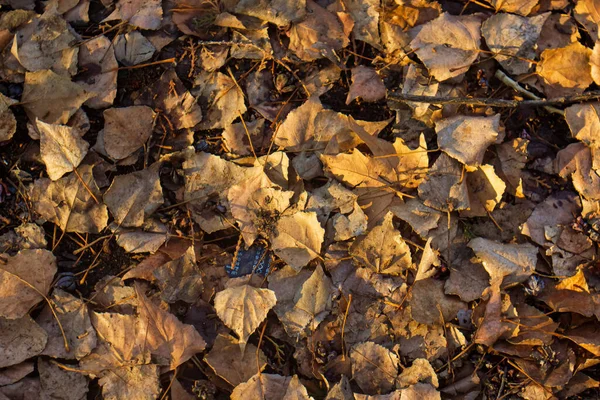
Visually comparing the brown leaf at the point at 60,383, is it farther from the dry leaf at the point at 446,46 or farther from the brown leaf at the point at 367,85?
the dry leaf at the point at 446,46

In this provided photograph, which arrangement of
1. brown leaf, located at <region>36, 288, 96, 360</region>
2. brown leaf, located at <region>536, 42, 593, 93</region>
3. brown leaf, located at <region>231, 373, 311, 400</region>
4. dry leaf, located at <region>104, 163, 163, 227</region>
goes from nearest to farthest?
brown leaf, located at <region>231, 373, 311, 400</region>, brown leaf, located at <region>36, 288, 96, 360</region>, dry leaf, located at <region>104, 163, 163, 227</region>, brown leaf, located at <region>536, 42, 593, 93</region>

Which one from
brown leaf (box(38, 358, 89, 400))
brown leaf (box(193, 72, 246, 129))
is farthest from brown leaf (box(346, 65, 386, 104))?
brown leaf (box(38, 358, 89, 400))

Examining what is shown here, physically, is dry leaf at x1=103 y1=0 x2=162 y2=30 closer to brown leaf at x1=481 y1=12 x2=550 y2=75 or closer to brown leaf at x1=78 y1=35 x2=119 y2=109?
brown leaf at x1=78 y1=35 x2=119 y2=109

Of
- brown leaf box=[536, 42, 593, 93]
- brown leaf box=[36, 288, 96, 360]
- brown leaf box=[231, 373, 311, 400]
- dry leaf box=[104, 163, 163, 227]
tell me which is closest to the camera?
brown leaf box=[231, 373, 311, 400]

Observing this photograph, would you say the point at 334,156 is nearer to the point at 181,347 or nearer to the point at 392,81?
the point at 392,81

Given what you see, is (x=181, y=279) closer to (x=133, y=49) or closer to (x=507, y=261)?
(x=133, y=49)

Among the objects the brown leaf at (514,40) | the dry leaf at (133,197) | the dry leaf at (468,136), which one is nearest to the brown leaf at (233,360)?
the dry leaf at (133,197)

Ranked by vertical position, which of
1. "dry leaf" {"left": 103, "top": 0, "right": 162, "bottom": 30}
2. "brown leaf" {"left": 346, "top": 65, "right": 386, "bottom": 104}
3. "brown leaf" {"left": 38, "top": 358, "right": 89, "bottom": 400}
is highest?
"dry leaf" {"left": 103, "top": 0, "right": 162, "bottom": 30}
